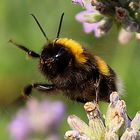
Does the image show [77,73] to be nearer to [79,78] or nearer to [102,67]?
[79,78]

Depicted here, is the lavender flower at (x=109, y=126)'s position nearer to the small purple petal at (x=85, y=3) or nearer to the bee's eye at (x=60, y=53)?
A: the bee's eye at (x=60, y=53)

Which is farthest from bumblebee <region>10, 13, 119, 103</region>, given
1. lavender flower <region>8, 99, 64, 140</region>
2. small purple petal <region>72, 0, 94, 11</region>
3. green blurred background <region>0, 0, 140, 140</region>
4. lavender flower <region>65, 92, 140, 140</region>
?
green blurred background <region>0, 0, 140, 140</region>

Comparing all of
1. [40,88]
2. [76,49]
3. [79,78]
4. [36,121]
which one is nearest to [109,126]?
[79,78]

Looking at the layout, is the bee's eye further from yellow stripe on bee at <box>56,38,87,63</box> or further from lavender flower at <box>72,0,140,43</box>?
lavender flower at <box>72,0,140,43</box>

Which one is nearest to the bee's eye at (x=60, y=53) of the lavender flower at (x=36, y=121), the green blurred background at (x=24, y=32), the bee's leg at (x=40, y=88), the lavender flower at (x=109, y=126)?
the bee's leg at (x=40, y=88)

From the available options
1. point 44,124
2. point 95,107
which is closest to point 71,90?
point 95,107

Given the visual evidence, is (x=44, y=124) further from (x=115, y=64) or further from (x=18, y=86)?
(x=18, y=86)
